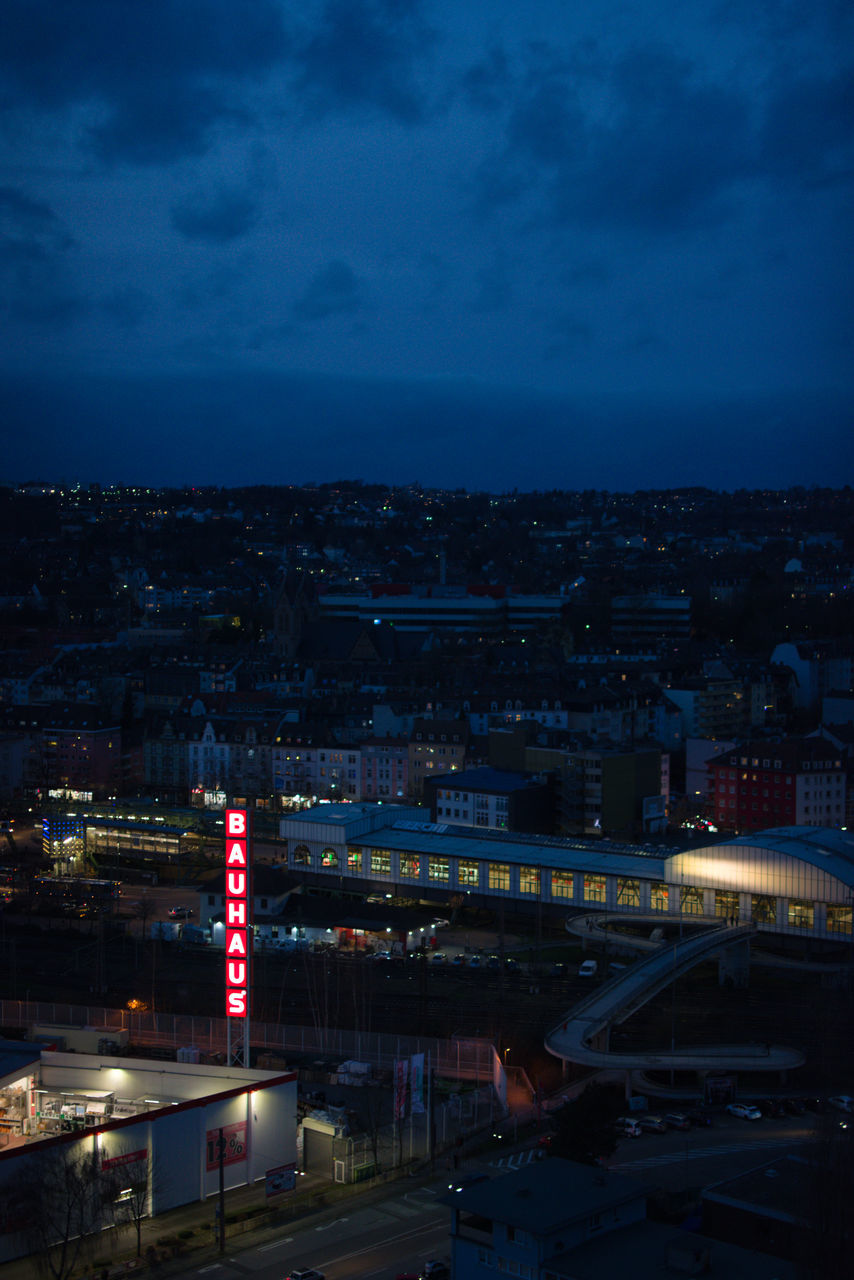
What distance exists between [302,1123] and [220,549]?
182 ft

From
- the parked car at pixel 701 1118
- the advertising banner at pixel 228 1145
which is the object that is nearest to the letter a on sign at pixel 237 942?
the advertising banner at pixel 228 1145

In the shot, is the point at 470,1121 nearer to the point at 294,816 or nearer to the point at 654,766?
the point at 294,816

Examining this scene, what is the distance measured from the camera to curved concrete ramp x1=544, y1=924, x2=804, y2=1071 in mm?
11922

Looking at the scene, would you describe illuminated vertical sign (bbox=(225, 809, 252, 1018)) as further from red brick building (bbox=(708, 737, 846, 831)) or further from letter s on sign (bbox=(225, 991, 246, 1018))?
red brick building (bbox=(708, 737, 846, 831))

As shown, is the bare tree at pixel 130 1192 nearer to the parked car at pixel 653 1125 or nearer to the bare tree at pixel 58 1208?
the bare tree at pixel 58 1208

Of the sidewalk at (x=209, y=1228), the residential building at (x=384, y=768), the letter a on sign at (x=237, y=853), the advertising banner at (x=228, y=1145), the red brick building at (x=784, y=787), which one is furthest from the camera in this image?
the residential building at (x=384, y=768)

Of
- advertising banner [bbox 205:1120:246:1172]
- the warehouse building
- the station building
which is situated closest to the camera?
the warehouse building

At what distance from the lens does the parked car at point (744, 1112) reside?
36.1ft

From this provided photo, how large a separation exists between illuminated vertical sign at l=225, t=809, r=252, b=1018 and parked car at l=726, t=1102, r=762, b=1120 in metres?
3.50

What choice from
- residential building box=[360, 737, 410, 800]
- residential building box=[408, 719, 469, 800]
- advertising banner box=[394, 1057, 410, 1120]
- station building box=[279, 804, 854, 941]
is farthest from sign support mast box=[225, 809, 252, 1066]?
residential building box=[360, 737, 410, 800]

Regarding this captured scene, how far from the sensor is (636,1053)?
1240 centimetres

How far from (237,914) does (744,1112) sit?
381 cm

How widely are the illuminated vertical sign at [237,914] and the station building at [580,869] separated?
6.77 m

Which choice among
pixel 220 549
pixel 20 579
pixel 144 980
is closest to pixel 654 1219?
pixel 144 980
